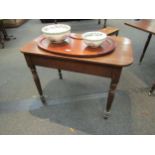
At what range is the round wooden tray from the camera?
3.04 ft

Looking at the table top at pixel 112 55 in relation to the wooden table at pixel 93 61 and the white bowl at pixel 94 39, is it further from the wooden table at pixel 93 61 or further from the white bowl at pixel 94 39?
the white bowl at pixel 94 39

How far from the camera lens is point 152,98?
4.90ft

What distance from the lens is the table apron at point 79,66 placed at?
90 cm

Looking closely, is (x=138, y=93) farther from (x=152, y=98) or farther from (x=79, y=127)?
(x=79, y=127)

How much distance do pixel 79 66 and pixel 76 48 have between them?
0.48ft

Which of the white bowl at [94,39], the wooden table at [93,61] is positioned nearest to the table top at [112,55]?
the wooden table at [93,61]

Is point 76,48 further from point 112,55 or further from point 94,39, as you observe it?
point 112,55

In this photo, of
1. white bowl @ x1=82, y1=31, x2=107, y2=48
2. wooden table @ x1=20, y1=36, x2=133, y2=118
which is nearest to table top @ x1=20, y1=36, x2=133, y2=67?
wooden table @ x1=20, y1=36, x2=133, y2=118

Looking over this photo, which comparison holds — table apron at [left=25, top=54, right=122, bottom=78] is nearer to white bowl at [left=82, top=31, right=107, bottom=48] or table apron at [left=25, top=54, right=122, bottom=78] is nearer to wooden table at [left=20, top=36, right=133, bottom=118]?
wooden table at [left=20, top=36, right=133, bottom=118]

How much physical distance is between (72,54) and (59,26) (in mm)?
333

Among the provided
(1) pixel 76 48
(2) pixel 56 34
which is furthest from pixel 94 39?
(2) pixel 56 34

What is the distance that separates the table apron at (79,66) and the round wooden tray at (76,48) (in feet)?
0.19

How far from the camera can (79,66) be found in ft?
3.15

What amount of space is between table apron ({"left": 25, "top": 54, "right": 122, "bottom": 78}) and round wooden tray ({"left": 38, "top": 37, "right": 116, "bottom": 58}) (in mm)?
57
